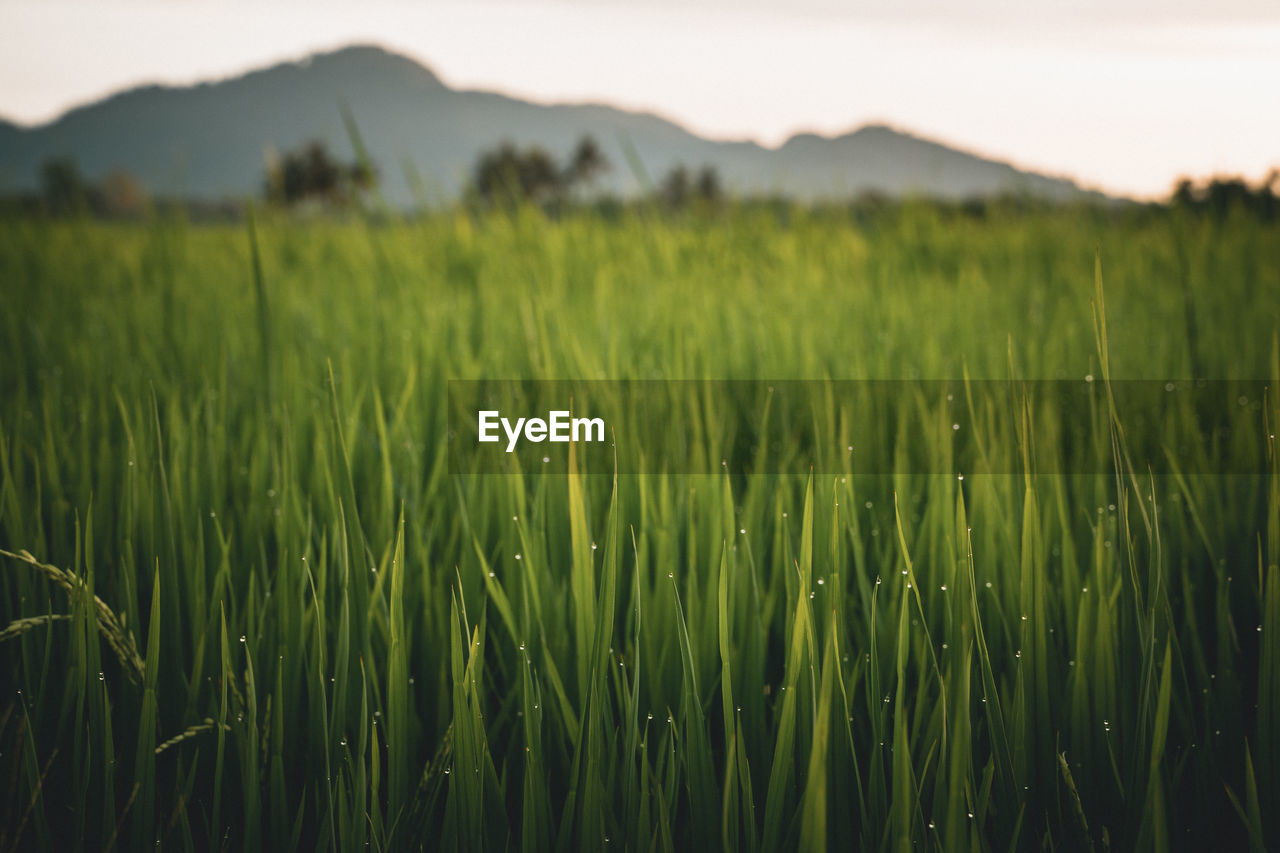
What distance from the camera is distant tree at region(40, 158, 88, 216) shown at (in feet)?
9.64

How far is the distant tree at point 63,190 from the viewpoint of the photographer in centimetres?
294

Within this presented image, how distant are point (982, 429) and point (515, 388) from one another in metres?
0.68

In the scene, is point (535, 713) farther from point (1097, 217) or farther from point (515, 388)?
point (1097, 217)

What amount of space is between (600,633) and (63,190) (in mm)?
3734

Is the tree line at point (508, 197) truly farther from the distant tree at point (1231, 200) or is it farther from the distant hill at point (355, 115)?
the distant hill at point (355, 115)

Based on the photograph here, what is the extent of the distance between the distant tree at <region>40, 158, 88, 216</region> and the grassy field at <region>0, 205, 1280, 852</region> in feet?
6.94

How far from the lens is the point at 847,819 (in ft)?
1.73

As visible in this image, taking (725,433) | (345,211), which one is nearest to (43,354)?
(725,433)

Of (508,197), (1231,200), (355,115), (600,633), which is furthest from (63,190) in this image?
(355,115)

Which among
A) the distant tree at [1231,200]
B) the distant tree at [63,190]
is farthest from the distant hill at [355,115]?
the distant tree at [63,190]

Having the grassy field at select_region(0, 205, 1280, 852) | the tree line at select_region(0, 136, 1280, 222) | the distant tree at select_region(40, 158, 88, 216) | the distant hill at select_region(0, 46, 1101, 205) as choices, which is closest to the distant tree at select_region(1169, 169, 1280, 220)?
the tree line at select_region(0, 136, 1280, 222)

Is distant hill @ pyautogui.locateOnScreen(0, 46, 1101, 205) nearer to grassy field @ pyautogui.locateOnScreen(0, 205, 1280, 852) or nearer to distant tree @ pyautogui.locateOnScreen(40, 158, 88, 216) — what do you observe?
distant tree @ pyautogui.locateOnScreen(40, 158, 88, 216)

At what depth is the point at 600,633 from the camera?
55 centimetres

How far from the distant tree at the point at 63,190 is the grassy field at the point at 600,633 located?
2.11 metres
